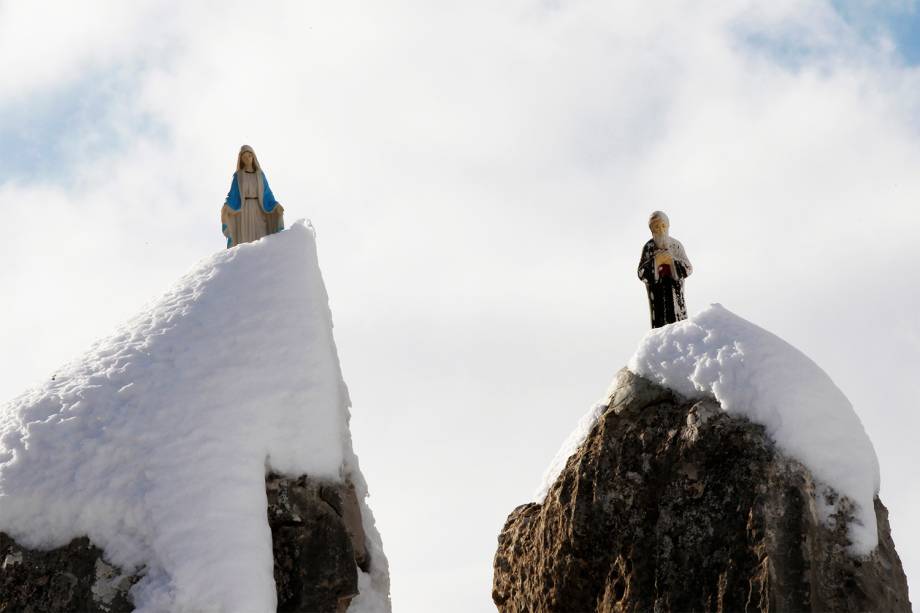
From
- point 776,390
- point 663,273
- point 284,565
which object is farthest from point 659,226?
point 284,565

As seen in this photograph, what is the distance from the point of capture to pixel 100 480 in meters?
10.7

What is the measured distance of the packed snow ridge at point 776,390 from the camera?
38.0 feet

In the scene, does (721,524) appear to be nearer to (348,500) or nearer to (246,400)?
(348,500)

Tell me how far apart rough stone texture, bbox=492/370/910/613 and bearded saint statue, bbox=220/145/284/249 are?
12.9 ft

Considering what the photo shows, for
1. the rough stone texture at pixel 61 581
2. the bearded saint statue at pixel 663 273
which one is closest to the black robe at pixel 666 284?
the bearded saint statue at pixel 663 273

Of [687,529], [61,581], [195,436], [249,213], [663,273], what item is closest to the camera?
[61,581]

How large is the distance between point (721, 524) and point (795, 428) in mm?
1044

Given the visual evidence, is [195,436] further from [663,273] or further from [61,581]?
[663,273]

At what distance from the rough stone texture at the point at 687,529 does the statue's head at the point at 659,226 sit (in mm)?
2112

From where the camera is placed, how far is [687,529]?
11.8 meters

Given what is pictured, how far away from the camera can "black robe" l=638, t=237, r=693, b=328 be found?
46.8ft

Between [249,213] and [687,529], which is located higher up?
[249,213]

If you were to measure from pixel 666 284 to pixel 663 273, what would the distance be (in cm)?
12

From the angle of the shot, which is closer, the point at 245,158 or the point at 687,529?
the point at 687,529
